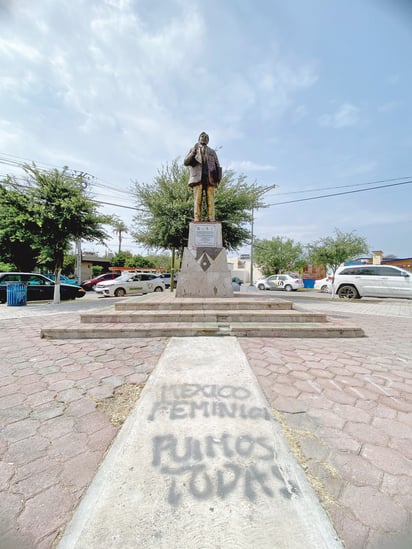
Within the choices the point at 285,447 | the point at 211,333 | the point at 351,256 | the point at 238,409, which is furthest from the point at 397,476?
the point at 351,256

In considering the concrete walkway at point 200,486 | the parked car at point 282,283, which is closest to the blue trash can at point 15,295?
the concrete walkway at point 200,486

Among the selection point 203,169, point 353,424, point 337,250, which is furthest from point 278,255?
point 353,424

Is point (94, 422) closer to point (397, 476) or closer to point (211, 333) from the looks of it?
point (397, 476)

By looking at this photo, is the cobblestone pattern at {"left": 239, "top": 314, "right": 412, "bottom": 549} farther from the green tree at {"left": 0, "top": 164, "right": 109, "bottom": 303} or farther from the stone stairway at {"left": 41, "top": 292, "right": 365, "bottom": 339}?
the green tree at {"left": 0, "top": 164, "right": 109, "bottom": 303}

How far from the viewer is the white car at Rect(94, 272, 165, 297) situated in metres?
14.3

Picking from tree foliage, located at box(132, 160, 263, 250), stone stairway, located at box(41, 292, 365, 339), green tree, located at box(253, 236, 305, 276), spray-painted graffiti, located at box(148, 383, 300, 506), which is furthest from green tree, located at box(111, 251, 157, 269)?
spray-painted graffiti, located at box(148, 383, 300, 506)

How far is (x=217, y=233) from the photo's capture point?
7.71 m

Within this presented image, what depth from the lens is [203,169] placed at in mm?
7898

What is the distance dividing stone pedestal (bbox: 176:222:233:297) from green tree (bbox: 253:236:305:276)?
93.5ft

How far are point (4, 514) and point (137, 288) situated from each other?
14.3 metres

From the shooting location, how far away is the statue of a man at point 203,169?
7.89m

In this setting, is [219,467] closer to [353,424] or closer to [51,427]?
[353,424]

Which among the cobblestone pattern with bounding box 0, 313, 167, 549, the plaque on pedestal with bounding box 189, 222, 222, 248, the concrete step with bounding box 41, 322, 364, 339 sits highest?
the plaque on pedestal with bounding box 189, 222, 222, 248

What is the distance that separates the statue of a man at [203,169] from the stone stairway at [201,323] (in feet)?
11.7
